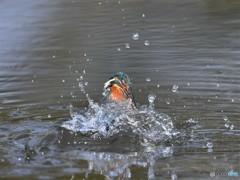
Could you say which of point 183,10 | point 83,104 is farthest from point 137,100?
point 183,10

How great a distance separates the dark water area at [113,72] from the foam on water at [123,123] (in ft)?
0.28

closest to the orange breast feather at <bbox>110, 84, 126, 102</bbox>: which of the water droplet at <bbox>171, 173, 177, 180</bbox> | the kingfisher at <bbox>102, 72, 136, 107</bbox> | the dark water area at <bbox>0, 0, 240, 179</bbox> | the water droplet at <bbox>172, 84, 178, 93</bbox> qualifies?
the kingfisher at <bbox>102, 72, 136, 107</bbox>

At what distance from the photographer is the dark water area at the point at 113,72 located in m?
5.71

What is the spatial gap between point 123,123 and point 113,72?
7.73 feet

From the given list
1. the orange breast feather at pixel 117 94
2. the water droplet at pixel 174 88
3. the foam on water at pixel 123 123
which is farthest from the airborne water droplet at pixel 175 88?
the orange breast feather at pixel 117 94

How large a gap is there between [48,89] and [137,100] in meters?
1.07

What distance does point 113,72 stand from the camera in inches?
349

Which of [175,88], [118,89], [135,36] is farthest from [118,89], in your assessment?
[135,36]

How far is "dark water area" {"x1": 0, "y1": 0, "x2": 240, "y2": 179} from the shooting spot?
225 inches

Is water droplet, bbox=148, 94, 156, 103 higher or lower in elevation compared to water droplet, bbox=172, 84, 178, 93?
lower

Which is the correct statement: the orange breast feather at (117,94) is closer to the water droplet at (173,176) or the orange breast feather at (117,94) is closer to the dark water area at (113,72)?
the dark water area at (113,72)

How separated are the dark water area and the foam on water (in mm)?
86

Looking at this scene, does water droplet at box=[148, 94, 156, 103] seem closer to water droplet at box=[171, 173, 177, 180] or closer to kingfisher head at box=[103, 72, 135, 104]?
kingfisher head at box=[103, 72, 135, 104]

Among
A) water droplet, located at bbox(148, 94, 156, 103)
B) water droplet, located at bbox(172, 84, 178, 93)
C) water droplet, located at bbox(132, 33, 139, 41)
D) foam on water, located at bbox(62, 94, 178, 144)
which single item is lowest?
foam on water, located at bbox(62, 94, 178, 144)
